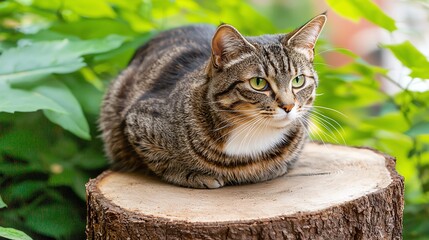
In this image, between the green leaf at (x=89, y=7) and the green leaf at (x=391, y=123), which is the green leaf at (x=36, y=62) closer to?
the green leaf at (x=89, y=7)

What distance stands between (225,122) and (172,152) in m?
0.25

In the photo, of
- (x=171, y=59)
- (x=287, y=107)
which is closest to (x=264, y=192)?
(x=287, y=107)

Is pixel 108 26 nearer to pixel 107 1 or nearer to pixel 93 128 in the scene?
pixel 107 1

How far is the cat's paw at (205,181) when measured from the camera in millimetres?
2137

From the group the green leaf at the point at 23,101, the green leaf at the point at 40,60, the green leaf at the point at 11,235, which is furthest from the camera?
the green leaf at the point at 40,60

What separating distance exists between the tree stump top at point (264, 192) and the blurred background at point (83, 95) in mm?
184

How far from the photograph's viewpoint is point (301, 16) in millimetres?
8125

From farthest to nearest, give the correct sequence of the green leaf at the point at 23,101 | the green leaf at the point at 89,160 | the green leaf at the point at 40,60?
the green leaf at the point at 89,160, the green leaf at the point at 40,60, the green leaf at the point at 23,101

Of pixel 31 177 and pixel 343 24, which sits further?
pixel 343 24

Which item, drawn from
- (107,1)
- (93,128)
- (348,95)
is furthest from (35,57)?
(348,95)

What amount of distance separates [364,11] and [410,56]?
Result: 0.93 feet

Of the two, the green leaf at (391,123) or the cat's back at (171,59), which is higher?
the cat's back at (171,59)

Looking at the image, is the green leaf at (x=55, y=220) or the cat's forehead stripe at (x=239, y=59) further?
the green leaf at (x=55, y=220)

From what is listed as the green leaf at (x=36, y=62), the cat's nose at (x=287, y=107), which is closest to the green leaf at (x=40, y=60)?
the green leaf at (x=36, y=62)
